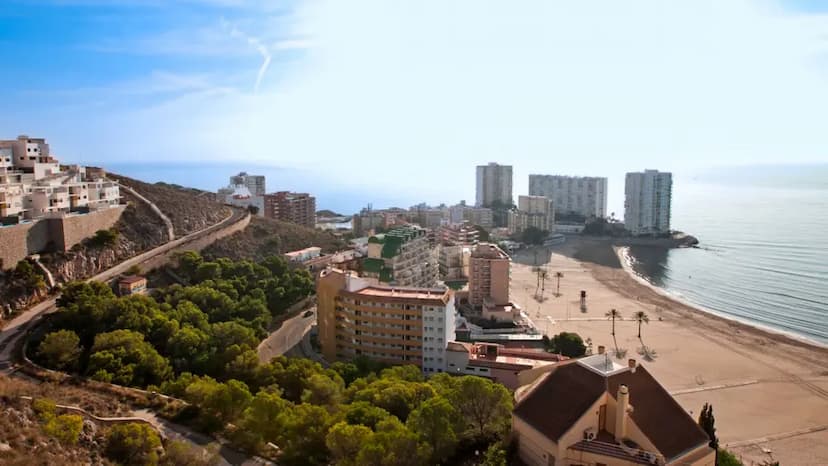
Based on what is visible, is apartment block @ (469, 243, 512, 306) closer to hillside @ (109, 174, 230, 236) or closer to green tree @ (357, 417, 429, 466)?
hillside @ (109, 174, 230, 236)

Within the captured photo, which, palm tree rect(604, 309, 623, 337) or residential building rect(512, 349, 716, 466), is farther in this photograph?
palm tree rect(604, 309, 623, 337)

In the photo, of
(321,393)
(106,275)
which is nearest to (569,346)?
(321,393)

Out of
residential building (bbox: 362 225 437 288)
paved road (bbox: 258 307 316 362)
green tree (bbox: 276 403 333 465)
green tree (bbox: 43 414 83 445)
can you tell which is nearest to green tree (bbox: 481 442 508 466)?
green tree (bbox: 276 403 333 465)

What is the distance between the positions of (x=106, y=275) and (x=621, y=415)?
29623 mm

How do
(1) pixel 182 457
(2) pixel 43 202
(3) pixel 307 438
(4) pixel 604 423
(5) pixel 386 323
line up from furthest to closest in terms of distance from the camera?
(2) pixel 43 202, (5) pixel 386 323, (3) pixel 307 438, (1) pixel 182 457, (4) pixel 604 423

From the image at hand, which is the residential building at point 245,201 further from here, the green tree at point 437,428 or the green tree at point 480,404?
the green tree at point 437,428

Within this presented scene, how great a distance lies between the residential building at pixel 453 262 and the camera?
53.0 m

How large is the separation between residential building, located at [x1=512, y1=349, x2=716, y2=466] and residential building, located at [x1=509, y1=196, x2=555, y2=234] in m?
71.3

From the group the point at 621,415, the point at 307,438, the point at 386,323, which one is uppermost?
the point at 621,415

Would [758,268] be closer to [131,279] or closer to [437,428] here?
[437,428]

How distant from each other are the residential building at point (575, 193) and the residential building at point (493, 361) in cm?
7633

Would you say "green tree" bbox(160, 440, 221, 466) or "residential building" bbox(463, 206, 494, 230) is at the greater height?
"residential building" bbox(463, 206, 494, 230)

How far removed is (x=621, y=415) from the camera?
34.7 feet

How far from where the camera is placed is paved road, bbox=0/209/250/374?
2092cm
